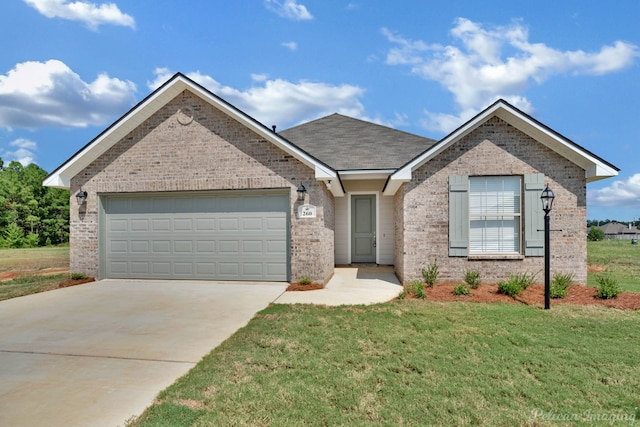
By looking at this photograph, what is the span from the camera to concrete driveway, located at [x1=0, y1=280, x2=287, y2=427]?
3.08 metres

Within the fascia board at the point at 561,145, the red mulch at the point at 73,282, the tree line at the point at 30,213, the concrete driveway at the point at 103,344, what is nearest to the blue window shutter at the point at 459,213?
the fascia board at the point at 561,145

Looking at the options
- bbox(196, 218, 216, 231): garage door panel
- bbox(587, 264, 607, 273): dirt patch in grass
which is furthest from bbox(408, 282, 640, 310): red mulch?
bbox(196, 218, 216, 231): garage door panel

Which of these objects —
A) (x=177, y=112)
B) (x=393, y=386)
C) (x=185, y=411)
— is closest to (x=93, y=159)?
(x=177, y=112)

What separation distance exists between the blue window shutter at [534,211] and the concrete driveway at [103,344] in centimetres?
600

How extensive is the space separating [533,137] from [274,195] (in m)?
6.41

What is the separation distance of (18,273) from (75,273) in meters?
3.94

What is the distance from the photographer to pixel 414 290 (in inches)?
299

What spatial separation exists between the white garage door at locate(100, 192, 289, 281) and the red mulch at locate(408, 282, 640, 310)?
3827mm

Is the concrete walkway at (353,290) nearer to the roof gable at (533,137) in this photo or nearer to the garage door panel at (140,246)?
the roof gable at (533,137)

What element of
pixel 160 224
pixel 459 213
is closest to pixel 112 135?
pixel 160 224

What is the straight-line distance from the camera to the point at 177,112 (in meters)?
9.17

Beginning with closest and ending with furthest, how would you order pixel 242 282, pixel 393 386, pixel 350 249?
pixel 393 386 < pixel 242 282 < pixel 350 249

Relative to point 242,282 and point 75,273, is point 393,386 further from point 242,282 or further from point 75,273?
point 75,273

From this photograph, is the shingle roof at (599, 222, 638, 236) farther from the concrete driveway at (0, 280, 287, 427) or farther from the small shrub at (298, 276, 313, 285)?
the concrete driveway at (0, 280, 287, 427)
